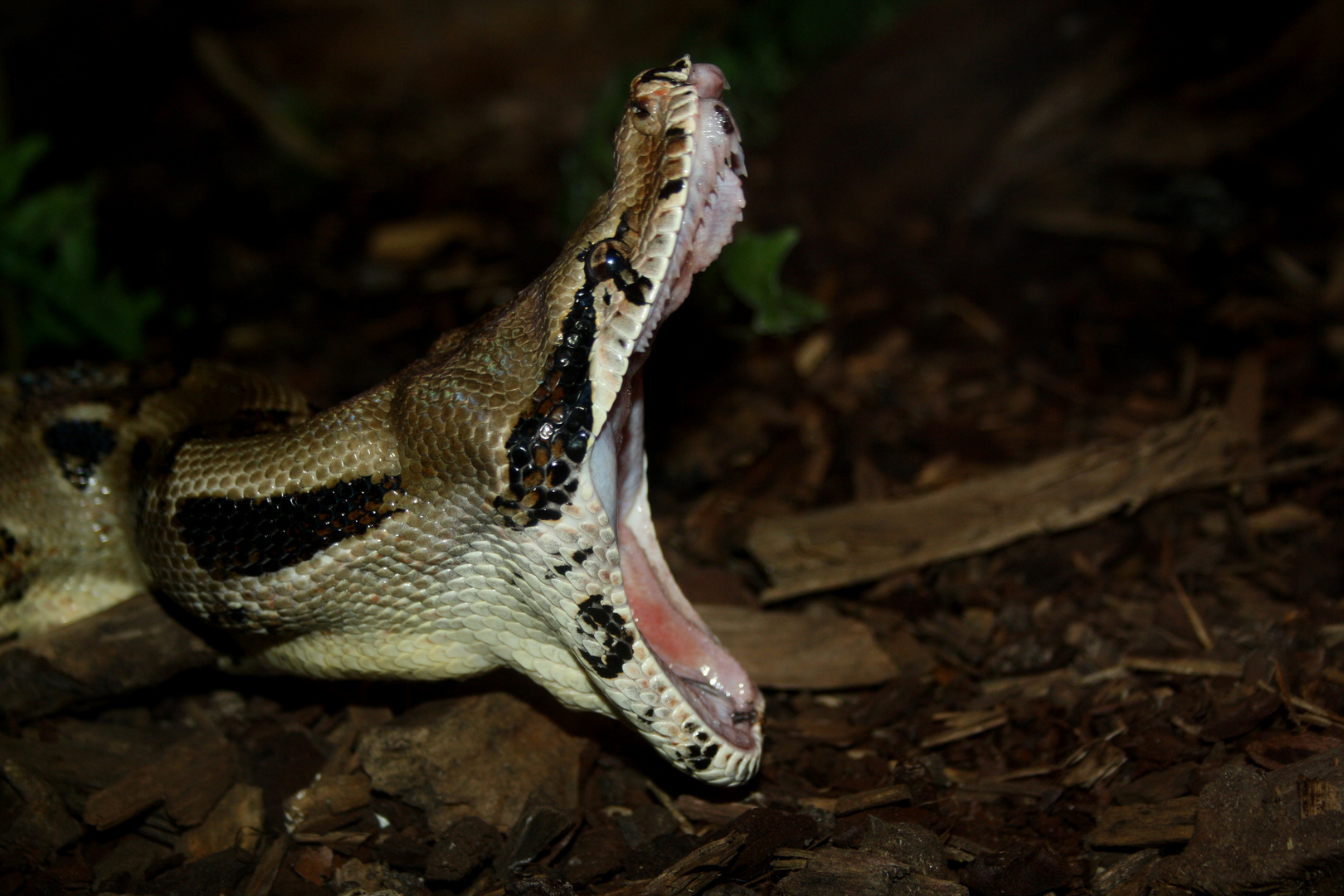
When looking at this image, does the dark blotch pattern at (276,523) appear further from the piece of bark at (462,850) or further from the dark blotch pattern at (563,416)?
the piece of bark at (462,850)

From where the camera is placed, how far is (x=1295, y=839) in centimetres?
301

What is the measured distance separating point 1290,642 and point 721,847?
262cm

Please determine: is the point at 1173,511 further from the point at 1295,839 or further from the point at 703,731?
the point at 703,731

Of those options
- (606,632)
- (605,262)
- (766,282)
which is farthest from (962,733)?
(766,282)

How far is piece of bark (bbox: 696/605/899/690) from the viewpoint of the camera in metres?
4.41

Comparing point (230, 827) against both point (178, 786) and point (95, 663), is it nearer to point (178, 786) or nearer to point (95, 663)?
point (178, 786)

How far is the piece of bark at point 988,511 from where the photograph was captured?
189 inches

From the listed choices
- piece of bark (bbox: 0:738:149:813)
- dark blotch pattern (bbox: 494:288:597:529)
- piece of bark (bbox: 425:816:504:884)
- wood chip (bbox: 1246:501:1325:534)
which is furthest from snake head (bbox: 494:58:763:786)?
wood chip (bbox: 1246:501:1325:534)

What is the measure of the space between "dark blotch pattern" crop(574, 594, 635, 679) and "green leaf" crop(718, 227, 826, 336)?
8.73 feet

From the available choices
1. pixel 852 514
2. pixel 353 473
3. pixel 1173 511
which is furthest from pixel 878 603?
pixel 353 473

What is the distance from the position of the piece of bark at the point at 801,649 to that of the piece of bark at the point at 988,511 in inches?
7.5

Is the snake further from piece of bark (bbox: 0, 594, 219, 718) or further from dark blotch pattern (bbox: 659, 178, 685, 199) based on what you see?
piece of bark (bbox: 0, 594, 219, 718)

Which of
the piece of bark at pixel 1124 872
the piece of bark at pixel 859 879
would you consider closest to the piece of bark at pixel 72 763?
the piece of bark at pixel 859 879

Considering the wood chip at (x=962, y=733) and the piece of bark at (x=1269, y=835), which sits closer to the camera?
the piece of bark at (x=1269, y=835)
